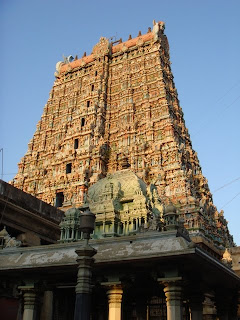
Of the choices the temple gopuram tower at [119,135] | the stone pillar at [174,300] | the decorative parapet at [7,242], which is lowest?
the stone pillar at [174,300]

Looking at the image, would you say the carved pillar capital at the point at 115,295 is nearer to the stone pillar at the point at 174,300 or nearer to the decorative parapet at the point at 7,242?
the stone pillar at the point at 174,300

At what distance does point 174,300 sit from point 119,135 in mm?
34392

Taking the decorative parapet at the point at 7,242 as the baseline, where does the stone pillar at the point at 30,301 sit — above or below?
below

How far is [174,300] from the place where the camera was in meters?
9.88

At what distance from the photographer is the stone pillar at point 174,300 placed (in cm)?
983

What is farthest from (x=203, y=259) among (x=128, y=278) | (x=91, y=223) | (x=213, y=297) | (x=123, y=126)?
(x=123, y=126)

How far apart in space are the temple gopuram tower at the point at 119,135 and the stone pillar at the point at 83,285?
24.2 m

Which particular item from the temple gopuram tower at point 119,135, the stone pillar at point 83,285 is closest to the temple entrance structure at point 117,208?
the stone pillar at point 83,285

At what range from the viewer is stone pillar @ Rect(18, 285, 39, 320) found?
11305 millimetres

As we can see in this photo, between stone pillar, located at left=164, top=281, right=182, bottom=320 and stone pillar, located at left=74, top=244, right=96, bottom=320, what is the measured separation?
260cm

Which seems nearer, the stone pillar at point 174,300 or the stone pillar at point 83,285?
the stone pillar at point 83,285

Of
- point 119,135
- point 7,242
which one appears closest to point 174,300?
point 7,242

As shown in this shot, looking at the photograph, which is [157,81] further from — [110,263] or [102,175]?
[110,263]

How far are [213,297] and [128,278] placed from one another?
5.08 meters
